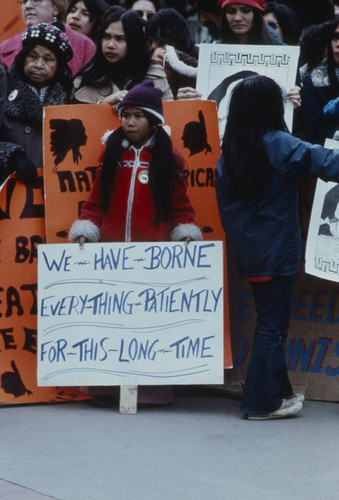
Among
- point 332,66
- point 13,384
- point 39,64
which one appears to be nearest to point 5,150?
point 39,64

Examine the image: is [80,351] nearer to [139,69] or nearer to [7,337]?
[7,337]

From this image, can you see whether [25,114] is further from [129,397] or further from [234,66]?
[129,397]

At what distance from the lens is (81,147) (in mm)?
6164

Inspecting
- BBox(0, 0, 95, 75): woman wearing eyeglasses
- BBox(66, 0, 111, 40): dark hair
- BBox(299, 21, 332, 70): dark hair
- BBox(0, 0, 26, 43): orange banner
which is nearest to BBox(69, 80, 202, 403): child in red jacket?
BBox(299, 21, 332, 70): dark hair

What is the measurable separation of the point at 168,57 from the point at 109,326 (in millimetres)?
1765

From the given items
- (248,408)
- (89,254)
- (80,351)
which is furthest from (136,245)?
(248,408)

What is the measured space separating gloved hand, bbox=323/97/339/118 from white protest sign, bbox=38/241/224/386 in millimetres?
962

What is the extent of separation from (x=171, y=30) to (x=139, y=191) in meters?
1.47

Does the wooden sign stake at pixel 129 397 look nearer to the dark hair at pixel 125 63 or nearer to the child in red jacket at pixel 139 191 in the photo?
the child in red jacket at pixel 139 191

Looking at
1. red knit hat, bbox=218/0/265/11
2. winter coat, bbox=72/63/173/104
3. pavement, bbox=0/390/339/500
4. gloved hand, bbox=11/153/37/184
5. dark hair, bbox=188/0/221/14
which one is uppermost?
dark hair, bbox=188/0/221/14

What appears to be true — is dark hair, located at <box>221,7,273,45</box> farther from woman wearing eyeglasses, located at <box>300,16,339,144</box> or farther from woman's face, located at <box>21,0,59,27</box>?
woman's face, located at <box>21,0,59,27</box>

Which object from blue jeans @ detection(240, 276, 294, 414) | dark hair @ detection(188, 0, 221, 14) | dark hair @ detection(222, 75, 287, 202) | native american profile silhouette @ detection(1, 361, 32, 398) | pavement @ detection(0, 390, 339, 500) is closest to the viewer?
pavement @ detection(0, 390, 339, 500)

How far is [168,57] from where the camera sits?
21.6 feet

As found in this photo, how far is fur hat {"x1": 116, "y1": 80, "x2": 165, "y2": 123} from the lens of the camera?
19.0ft
